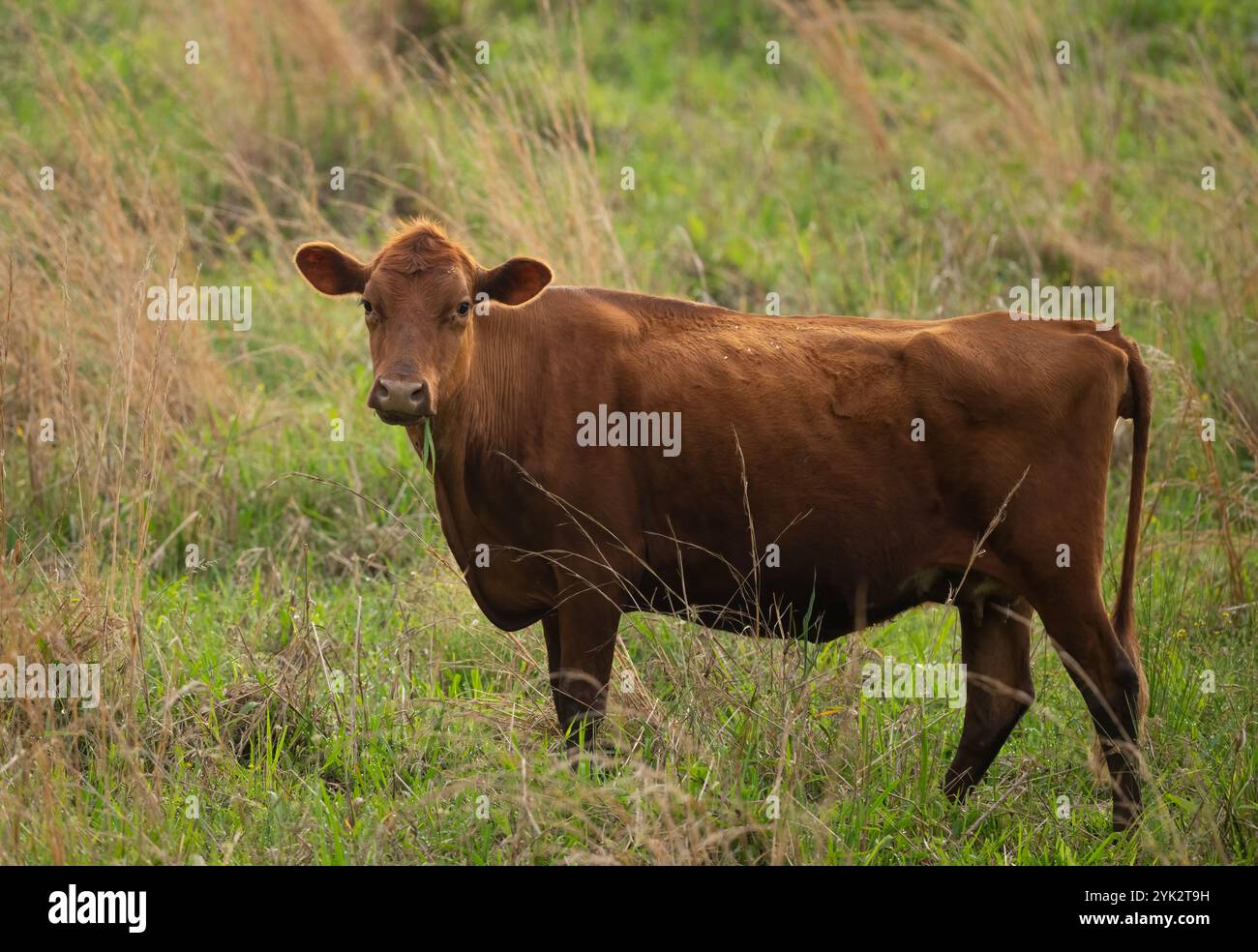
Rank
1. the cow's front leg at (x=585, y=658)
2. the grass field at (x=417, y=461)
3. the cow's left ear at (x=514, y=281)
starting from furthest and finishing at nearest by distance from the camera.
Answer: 1. the cow's left ear at (x=514, y=281)
2. the cow's front leg at (x=585, y=658)
3. the grass field at (x=417, y=461)

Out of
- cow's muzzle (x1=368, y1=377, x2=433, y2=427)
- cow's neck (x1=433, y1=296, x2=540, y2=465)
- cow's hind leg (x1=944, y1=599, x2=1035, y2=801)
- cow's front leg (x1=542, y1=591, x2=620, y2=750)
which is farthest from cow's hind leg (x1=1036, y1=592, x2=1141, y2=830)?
cow's muzzle (x1=368, y1=377, x2=433, y2=427)

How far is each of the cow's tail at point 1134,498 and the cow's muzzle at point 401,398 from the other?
2410 millimetres

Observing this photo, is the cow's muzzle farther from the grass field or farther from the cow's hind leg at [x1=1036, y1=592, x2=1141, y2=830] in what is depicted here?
the cow's hind leg at [x1=1036, y1=592, x2=1141, y2=830]

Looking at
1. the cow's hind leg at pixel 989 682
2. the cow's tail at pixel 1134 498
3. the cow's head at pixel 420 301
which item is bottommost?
the cow's hind leg at pixel 989 682

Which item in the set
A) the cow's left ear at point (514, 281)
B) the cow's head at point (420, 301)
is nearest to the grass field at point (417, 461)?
the cow's head at point (420, 301)

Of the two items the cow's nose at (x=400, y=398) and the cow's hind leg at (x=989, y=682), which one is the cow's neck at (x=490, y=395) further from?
the cow's hind leg at (x=989, y=682)

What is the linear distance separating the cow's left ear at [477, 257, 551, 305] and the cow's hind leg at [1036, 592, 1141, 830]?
205 cm

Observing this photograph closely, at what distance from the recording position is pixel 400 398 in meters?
4.49

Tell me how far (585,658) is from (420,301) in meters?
1.32

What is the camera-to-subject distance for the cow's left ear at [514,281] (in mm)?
5062

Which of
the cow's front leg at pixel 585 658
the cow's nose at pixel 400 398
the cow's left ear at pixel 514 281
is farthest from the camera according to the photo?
the cow's left ear at pixel 514 281

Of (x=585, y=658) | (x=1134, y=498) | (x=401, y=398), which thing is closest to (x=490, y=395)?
(x=401, y=398)

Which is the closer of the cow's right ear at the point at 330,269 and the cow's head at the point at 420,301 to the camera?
the cow's head at the point at 420,301

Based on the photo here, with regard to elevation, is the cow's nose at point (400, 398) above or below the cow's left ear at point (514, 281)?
below
